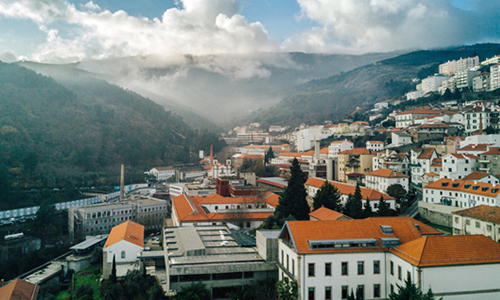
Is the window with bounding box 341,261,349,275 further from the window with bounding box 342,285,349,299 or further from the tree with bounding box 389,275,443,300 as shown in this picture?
the tree with bounding box 389,275,443,300

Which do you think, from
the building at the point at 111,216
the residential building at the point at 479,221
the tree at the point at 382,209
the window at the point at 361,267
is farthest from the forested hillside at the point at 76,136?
the residential building at the point at 479,221

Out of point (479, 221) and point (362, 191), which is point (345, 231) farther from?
point (362, 191)

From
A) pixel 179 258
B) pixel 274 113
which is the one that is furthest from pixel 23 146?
pixel 274 113

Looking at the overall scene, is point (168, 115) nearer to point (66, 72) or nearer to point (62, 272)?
point (66, 72)

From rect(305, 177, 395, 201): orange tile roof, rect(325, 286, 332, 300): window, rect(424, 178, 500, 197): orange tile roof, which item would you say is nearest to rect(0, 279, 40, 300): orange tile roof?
rect(325, 286, 332, 300): window

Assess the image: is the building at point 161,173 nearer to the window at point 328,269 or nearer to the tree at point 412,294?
the window at point 328,269

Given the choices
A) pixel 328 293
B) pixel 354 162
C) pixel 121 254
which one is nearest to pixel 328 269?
pixel 328 293
